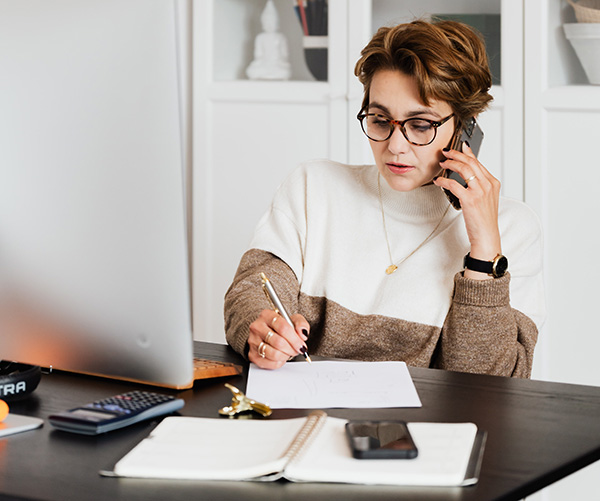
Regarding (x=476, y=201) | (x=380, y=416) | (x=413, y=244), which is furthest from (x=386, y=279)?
(x=380, y=416)

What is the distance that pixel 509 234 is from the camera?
1.76 meters

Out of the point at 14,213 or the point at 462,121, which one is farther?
the point at 462,121

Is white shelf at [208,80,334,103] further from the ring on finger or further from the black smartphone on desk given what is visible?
the black smartphone on desk

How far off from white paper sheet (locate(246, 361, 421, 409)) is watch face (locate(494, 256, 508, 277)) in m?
0.39

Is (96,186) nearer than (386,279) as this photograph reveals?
Yes

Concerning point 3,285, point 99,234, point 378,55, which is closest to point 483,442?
point 99,234

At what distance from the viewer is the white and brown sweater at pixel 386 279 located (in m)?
1.60

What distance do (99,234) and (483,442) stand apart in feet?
1.56

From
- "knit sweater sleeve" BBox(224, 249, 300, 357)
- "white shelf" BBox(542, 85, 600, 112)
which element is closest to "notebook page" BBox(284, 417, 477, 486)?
"knit sweater sleeve" BBox(224, 249, 300, 357)

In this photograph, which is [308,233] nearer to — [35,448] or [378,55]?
[378,55]

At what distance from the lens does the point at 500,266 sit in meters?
1.62

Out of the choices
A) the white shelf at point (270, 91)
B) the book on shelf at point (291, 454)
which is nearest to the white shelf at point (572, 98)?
the white shelf at point (270, 91)

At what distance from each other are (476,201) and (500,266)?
14cm

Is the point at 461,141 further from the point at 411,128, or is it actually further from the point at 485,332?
the point at 485,332
